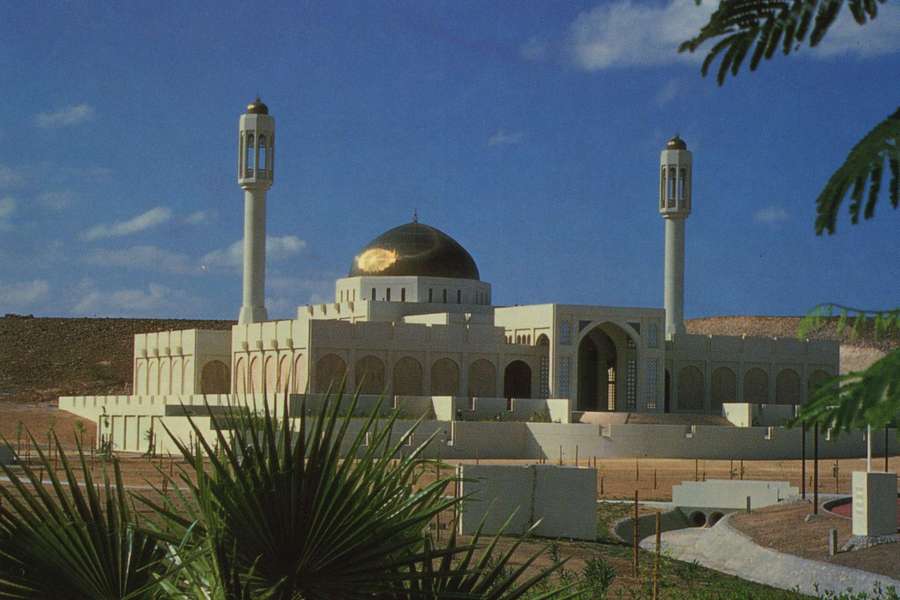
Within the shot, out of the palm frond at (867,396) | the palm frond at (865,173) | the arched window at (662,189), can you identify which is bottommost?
the palm frond at (867,396)

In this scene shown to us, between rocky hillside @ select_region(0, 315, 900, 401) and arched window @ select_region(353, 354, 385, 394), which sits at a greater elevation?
rocky hillside @ select_region(0, 315, 900, 401)

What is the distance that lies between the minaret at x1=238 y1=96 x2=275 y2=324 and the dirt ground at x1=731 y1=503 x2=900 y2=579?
100 ft

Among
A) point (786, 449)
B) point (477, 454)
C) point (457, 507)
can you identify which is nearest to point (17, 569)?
point (457, 507)

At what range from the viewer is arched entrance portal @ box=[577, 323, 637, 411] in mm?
53188

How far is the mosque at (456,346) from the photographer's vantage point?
167 feet

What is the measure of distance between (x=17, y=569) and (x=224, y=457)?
0.99m

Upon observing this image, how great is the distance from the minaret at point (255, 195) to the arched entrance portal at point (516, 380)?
1016cm

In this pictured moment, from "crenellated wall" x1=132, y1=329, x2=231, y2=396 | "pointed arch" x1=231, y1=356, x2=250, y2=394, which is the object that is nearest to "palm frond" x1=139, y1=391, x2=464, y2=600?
"pointed arch" x1=231, y1=356, x2=250, y2=394

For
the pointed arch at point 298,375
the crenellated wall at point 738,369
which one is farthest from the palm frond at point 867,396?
the crenellated wall at point 738,369

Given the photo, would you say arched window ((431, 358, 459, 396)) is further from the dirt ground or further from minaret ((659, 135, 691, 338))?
the dirt ground

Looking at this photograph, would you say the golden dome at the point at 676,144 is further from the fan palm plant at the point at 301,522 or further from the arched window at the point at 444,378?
the fan palm plant at the point at 301,522

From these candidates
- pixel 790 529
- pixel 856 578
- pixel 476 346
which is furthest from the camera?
pixel 476 346

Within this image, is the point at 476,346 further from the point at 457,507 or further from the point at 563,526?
the point at 457,507

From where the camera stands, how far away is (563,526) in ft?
77.4
